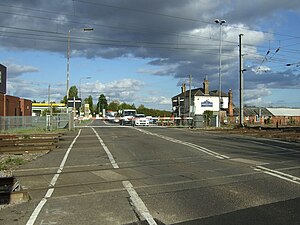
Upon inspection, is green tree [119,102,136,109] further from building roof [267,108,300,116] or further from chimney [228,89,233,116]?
chimney [228,89,233,116]

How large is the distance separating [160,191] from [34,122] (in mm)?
39765

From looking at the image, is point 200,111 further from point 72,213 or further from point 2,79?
point 72,213

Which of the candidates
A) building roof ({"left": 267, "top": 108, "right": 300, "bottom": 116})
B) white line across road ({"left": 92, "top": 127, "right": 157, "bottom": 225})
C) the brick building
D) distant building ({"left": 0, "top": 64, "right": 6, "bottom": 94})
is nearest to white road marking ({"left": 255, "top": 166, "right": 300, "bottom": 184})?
white line across road ({"left": 92, "top": 127, "right": 157, "bottom": 225})

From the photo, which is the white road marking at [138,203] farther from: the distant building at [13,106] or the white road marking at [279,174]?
the distant building at [13,106]

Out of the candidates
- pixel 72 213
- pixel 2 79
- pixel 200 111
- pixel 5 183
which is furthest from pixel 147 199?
pixel 200 111

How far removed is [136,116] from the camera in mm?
60750

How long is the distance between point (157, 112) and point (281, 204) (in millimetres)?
102498

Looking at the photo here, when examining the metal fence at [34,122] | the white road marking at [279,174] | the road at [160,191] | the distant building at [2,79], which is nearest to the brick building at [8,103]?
the distant building at [2,79]

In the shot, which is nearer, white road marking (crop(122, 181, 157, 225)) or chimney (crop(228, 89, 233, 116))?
white road marking (crop(122, 181, 157, 225))

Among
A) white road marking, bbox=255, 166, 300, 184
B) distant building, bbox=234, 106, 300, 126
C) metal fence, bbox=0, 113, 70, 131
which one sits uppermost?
distant building, bbox=234, 106, 300, 126

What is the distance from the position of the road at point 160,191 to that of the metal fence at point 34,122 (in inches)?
1014

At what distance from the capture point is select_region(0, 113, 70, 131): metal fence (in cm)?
3993

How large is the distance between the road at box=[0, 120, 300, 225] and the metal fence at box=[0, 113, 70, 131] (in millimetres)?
25755

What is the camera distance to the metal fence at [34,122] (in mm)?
39928
